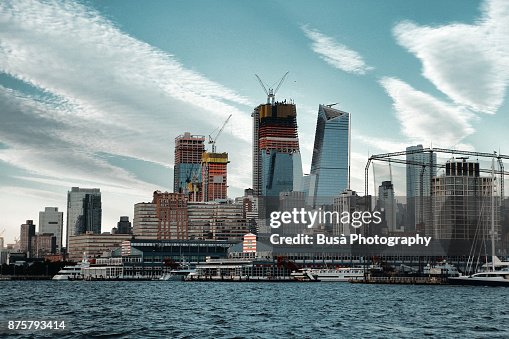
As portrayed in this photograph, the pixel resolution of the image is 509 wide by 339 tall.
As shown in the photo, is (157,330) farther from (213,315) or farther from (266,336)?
(213,315)

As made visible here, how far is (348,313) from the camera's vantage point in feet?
333

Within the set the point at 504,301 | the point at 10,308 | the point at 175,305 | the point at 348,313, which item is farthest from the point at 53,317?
the point at 504,301

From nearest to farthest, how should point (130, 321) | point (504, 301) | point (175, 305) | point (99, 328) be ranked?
point (99, 328), point (130, 321), point (175, 305), point (504, 301)

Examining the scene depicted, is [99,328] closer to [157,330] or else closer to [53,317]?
[157,330]

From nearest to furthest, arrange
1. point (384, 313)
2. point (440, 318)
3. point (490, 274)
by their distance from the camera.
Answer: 1. point (440, 318)
2. point (384, 313)
3. point (490, 274)

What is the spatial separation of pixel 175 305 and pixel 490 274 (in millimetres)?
103940

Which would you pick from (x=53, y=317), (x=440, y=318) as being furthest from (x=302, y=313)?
(x=53, y=317)

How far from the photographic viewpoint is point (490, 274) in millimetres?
194750

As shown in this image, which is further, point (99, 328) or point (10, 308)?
point (10, 308)

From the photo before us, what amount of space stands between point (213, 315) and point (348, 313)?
17301mm

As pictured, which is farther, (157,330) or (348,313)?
(348,313)

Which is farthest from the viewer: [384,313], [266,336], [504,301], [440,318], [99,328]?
[504,301]

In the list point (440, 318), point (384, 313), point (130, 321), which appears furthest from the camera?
point (384, 313)

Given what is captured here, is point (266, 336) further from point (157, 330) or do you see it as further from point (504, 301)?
point (504, 301)
